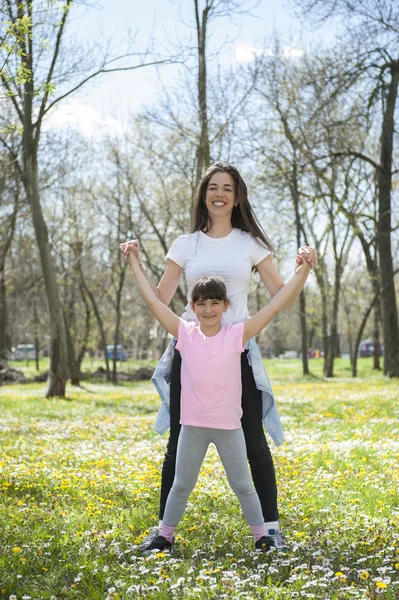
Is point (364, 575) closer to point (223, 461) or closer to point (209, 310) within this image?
point (223, 461)

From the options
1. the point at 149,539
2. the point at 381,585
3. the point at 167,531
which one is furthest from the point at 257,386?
the point at 381,585

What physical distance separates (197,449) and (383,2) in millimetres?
15782

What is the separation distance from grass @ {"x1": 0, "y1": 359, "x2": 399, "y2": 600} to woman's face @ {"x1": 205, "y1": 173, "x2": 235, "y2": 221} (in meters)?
2.27

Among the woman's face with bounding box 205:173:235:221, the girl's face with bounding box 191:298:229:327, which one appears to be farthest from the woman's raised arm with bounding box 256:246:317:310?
the girl's face with bounding box 191:298:229:327

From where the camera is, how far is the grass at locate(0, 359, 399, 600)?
11.8 ft

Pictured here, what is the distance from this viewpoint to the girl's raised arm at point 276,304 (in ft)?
13.5

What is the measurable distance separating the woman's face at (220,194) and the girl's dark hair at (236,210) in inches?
1.6

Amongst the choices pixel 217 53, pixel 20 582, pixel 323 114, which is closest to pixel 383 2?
pixel 323 114

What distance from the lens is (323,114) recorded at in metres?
18.6

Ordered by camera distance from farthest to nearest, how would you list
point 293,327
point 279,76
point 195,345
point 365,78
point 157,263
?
point 293,327 → point 157,263 → point 279,76 → point 365,78 → point 195,345

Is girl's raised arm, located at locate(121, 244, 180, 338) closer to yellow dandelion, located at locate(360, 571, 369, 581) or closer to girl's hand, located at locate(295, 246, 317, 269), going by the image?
girl's hand, located at locate(295, 246, 317, 269)

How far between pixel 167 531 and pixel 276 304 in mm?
1654

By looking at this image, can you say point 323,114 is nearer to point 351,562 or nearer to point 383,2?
point 383,2

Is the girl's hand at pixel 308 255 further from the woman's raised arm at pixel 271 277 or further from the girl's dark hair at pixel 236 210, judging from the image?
the girl's dark hair at pixel 236 210
